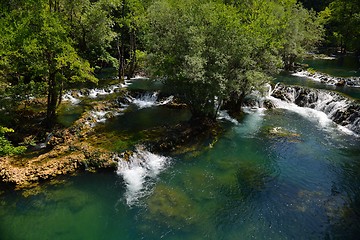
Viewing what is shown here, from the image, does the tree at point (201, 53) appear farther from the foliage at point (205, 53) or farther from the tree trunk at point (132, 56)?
the tree trunk at point (132, 56)

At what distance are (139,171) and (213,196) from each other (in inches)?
180

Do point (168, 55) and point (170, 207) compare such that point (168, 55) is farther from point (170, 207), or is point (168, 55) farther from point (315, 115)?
point (315, 115)

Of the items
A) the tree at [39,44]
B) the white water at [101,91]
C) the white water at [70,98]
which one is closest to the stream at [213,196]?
the tree at [39,44]

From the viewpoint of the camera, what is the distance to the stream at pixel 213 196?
11.8 metres

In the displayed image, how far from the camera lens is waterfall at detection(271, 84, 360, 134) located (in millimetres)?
23141

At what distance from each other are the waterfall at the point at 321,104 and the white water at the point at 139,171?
1511 centimetres

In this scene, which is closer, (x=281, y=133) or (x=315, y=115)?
(x=281, y=133)

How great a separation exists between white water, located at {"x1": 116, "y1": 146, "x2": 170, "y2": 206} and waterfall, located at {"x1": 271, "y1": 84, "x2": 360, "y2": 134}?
1511 cm

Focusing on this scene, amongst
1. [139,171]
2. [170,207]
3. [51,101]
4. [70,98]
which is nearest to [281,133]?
[139,171]

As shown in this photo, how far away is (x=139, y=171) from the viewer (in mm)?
16094

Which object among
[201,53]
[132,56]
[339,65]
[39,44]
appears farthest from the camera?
[339,65]

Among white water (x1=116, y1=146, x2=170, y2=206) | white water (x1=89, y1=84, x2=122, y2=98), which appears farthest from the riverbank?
white water (x1=89, y1=84, x2=122, y2=98)

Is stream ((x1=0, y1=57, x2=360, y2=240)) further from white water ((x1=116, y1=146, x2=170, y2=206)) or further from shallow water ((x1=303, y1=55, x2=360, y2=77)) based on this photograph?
shallow water ((x1=303, y1=55, x2=360, y2=77))

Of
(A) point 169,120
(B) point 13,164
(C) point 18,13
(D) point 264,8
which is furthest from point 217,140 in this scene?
(D) point 264,8
